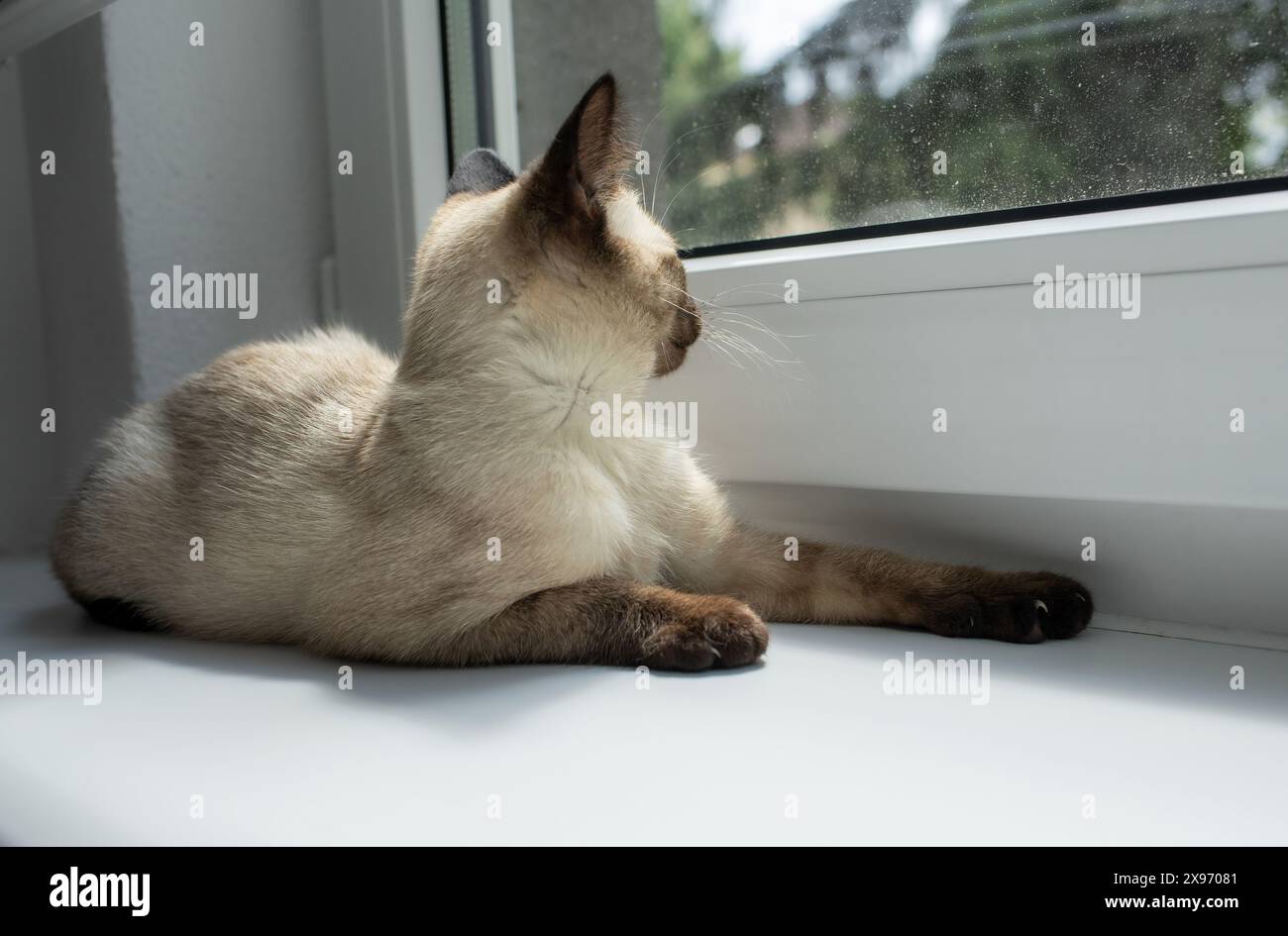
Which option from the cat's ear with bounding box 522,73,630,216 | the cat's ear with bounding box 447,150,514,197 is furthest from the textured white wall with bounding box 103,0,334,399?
the cat's ear with bounding box 522,73,630,216

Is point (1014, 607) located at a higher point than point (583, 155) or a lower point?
lower

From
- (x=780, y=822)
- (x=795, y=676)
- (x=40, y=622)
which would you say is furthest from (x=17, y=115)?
(x=780, y=822)

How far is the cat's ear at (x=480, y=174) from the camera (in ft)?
3.82

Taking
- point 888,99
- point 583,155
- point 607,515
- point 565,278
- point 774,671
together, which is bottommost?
point 774,671

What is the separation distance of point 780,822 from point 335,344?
102cm

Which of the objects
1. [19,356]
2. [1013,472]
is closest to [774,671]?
[1013,472]

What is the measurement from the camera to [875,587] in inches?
39.8

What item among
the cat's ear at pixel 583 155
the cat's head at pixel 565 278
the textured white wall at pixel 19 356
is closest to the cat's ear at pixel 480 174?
the cat's head at pixel 565 278

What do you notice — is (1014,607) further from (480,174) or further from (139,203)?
(139,203)

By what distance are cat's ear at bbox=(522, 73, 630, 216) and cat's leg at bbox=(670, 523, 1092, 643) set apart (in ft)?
1.34

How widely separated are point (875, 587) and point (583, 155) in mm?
530

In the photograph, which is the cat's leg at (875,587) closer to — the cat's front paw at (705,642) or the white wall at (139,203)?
the cat's front paw at (705,642)

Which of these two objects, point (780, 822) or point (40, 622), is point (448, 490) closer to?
point (780, 822)
